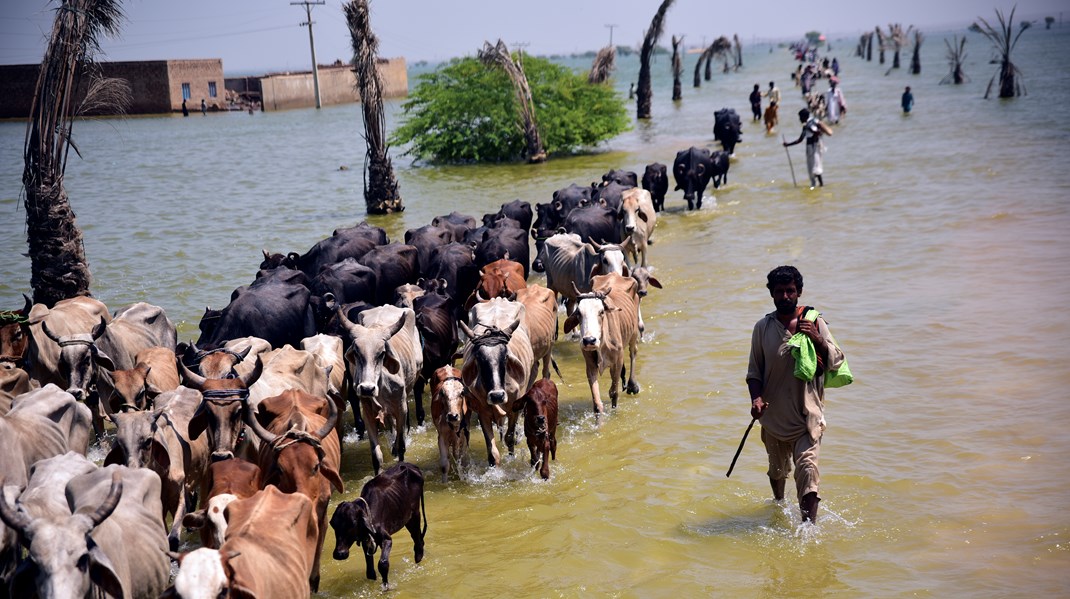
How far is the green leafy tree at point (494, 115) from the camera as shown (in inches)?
1334

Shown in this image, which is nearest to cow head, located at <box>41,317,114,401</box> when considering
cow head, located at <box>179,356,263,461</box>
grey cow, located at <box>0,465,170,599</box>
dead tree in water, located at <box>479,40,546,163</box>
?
cow head, located at <box>179,356,263,461</box>

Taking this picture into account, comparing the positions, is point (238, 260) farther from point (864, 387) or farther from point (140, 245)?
point (864, 387)

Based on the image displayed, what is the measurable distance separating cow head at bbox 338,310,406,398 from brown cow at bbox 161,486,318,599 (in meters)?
2.63

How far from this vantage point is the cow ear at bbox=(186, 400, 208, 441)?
26.2 feet

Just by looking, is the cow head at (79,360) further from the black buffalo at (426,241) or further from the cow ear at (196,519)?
the black buffalo at (426,241)

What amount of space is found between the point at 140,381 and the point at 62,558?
4113 millimetres

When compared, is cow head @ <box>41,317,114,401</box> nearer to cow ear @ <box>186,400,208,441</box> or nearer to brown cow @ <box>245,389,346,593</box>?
cow ear @ <box>186,400,208,441</box>

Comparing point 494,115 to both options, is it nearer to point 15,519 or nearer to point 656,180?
point 656,180

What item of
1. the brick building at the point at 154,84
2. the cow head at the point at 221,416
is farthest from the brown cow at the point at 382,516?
the brick building at the point at 154,84

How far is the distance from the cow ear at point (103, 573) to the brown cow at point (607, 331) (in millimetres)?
5607

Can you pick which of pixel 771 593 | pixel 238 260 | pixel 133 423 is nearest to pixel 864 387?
pixel 771 593

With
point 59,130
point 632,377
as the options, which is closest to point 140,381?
point 632,377

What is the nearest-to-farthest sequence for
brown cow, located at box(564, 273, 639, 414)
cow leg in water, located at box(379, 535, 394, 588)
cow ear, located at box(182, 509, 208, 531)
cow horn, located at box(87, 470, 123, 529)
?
cow horn, located at box(87, 470, 123, 529)
cow ear, located at box(182, 509, 208, 531)
cow leg in water, located at box(379, 535, 394, 588)
brown cow, located at box(564, 273, 639, 414)

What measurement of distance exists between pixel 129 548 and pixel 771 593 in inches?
172
